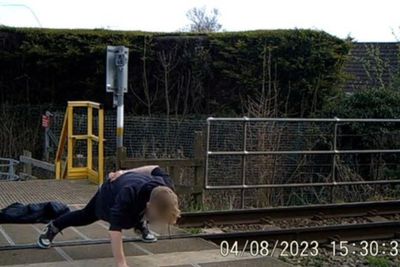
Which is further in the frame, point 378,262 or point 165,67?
point 165,67

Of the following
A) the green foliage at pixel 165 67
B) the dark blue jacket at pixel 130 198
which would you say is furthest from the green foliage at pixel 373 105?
the dark blue jacket at pixel 130 198

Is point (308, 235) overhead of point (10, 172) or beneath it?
overhead

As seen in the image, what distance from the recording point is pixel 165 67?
20094 mm

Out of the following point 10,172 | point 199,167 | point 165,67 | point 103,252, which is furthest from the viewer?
point 165,67

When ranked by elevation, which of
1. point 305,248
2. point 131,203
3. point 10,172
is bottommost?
point 10,172

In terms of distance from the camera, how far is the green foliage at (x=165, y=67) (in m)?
19.3

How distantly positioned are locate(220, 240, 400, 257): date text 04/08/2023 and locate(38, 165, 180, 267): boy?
1685 mm

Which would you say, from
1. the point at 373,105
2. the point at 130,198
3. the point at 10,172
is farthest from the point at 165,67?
the point at 130,198

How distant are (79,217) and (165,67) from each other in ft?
45.2

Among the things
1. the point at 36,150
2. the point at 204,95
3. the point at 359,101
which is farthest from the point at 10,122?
the point at 359,101

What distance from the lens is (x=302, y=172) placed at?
12.9m

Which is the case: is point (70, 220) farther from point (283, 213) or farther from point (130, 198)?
point (283, 213)

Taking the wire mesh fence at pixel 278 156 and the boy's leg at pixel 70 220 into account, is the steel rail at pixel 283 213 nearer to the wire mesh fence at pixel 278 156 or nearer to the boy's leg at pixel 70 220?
the wire mesh fence at pixel 278 156

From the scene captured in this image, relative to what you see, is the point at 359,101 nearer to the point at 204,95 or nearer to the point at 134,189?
the point at 204,95
